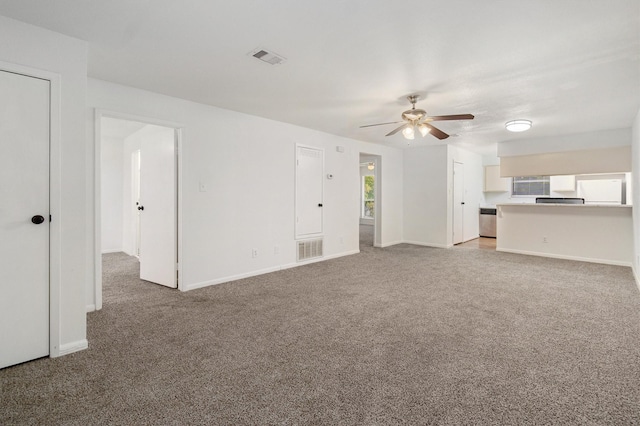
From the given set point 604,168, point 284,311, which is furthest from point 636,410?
point 604,168

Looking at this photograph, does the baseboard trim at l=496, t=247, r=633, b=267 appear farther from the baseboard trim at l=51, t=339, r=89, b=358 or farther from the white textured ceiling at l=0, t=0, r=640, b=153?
the baseboard trim at l=51, t=339, r=89, b=358

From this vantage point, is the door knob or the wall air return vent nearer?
the door knob

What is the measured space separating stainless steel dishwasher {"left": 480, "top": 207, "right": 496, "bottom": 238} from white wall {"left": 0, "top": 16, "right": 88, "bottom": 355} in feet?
29.2

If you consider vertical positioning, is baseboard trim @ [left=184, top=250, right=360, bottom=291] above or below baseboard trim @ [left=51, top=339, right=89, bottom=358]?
above

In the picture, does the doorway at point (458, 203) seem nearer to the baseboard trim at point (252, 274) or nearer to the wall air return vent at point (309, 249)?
the baseboard trim at point (252, 274)

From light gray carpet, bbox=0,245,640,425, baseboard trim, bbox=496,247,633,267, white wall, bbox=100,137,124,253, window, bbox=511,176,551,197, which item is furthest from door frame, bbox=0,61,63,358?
window, bbox=511,176,551,197

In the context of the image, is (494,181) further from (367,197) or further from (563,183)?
(367,197)

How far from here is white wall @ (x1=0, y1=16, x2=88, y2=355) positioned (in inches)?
89.8

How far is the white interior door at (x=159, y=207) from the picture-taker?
3918 mm

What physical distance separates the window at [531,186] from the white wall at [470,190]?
3.25 feet

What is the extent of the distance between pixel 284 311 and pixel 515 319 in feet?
7.39

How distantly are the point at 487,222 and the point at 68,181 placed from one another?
29.7 ft

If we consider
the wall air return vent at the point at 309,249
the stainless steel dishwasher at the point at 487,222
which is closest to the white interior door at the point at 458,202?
the stainless steel dishwasher at the point at 487,222

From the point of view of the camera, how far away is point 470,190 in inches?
318
